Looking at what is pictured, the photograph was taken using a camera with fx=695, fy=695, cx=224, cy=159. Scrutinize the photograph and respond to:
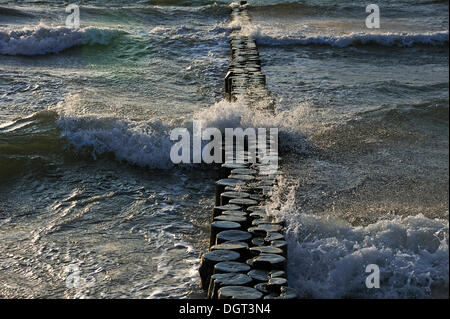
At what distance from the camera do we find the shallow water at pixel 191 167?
13.4 feet

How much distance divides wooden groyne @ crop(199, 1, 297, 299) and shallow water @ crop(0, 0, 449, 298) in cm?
16

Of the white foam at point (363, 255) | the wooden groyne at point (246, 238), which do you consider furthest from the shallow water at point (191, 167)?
the wooden groyne at point (246, 238)

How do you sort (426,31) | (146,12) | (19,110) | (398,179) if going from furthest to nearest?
1. (146,12)
2. (426,31)
3. (19,110)
4. (398,179)

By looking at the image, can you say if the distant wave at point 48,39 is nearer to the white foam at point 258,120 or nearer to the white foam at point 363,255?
the white foam at point 258,120

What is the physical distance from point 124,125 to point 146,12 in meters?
10.1

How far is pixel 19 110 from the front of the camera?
8352mm

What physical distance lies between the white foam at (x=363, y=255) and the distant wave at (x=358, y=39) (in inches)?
350

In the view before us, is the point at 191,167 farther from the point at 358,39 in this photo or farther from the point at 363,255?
the point at 358,39

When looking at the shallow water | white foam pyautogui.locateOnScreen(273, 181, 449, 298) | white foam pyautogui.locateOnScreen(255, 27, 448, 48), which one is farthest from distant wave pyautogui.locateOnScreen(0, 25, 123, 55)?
white foam pyautogui.locateOnScreen(273, 181, 449, 298)

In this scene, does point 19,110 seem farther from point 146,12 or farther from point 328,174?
point 146,12

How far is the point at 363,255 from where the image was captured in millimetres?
3943

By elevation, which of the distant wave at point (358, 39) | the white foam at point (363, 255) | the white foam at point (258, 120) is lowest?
the white foam at point (363, 255)

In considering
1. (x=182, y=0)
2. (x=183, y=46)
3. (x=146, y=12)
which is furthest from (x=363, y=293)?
(x=182, y=0)
